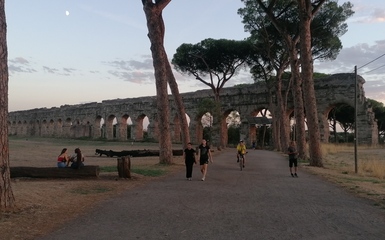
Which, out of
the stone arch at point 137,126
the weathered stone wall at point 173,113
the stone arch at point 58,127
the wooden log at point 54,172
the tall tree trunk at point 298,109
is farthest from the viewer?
the stone arch at point 58,127

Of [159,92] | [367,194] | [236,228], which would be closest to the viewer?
[236,228]

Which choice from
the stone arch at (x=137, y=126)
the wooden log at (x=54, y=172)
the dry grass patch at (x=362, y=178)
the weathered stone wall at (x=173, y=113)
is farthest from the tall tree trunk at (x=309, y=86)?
the stone arch at (x=137, y=126)

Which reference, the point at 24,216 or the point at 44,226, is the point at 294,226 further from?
the point at 24,216

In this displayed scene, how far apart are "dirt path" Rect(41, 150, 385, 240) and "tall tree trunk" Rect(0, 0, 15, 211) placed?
1418 mm

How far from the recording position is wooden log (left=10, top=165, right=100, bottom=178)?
37.2ft

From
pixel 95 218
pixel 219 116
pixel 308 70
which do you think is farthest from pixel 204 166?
pixel 219 116

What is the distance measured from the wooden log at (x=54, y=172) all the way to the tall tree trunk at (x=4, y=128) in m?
4.82

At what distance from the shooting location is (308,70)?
17.8 m

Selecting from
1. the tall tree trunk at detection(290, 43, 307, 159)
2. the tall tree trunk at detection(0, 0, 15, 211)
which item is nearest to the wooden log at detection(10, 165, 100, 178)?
the tall tree trunk at detection(0, 0, 15, 211)

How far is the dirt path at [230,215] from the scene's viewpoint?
5.39 meters

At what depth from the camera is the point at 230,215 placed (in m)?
6.59

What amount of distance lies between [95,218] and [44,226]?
0.82m

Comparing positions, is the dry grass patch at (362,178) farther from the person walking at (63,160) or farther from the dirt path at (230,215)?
the person walking at (63,160)

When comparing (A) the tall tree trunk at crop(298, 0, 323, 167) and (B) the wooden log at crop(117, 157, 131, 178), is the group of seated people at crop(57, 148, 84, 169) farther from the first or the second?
(A) the tall tree trunk at crop(298, 0, 323, 167)
